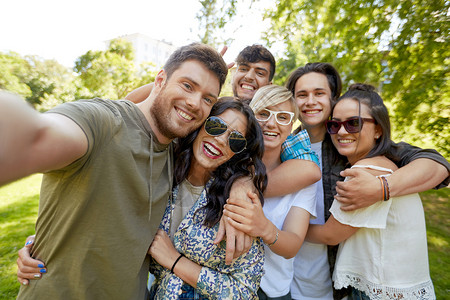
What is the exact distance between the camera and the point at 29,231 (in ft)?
18.9

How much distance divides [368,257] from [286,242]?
734 millimetres

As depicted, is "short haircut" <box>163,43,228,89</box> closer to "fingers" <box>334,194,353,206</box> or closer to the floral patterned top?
the floral patterned top

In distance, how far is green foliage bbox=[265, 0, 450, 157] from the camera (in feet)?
11.1

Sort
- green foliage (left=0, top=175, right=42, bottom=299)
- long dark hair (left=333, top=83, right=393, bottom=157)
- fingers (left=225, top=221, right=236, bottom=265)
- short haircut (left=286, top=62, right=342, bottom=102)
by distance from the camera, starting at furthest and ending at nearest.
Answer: green foliage (left=0, top=175, right=42, bottom=299) → short haircut (left=286, top=62, right=342, bottom=102) → long dark hair (left=333, top=83, right=393, bottom=157) → fingers (left=225, top=221, right=236, bottom=265)

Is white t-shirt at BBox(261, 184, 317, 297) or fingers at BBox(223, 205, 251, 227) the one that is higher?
fingers at BBox(223, 205, 251, 227)

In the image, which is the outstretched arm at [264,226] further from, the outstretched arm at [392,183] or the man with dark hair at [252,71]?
the man with dark hair at [252,71]

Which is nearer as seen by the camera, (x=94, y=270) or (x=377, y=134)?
(x=94, y=270)

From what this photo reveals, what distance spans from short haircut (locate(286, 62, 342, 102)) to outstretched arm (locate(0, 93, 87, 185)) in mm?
2517

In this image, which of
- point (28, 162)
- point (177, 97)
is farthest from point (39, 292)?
point (177, 97)

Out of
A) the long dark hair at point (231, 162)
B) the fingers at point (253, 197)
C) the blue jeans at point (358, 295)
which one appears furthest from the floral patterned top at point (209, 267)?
the blue jeans at point (358, 295)

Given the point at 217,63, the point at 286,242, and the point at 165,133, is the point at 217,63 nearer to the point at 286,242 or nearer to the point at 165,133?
the point at 165,133

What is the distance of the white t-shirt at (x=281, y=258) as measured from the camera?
2084 mm

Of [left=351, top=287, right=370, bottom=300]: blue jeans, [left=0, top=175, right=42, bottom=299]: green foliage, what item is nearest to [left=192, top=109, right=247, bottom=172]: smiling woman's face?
[left=351, top=287, right=370, bottom=300]: blue jeans

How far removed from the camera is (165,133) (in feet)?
5.83
